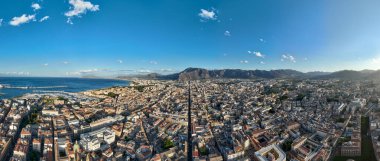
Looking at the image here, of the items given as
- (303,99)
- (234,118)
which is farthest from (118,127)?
(303,99)

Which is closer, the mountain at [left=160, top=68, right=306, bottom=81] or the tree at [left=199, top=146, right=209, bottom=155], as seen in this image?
the tree at [left=199, top=146, right=209, bottom=155]

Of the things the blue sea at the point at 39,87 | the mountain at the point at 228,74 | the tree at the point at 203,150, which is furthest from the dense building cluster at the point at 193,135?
the mountain at the point at 228,74

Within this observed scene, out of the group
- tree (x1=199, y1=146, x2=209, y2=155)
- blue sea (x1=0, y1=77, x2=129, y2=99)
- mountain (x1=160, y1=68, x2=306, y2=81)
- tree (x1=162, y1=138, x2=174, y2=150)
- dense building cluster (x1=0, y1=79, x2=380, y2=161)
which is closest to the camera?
dense building cluster (x1=0, y1=79, x2=380, y2=161)

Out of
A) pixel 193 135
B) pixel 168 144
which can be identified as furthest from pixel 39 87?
pixel 168 144

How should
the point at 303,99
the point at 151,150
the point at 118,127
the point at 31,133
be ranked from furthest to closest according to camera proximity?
the point at 303,99 → the point at 118,127 → the point at 31,133 → the point at 151,150

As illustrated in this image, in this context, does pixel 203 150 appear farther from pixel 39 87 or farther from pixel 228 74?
pixel 228 74

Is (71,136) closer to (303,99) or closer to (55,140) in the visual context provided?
(55,140)

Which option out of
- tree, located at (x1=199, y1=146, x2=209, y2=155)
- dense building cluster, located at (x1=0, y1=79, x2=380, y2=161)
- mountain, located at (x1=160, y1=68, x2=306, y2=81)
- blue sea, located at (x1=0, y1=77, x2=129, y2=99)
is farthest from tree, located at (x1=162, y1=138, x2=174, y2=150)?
mountain, located at (x1=160, y1=68, x2=306, y2=81)

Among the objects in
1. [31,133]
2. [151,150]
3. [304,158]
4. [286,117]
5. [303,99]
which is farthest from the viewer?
[303,99]

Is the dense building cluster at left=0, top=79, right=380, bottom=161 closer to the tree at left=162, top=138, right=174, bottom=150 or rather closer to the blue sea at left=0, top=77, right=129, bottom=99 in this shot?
the tree at left=162, top=138, right=174, bottom=150

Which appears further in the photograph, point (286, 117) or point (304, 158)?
point (286, 117)

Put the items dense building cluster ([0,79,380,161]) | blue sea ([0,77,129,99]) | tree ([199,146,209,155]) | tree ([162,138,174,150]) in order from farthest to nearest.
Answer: blue sea ([0,77,129,99])
tree ([162,138,174,150])
tree ([199,146,209,155])
dense building cluster ([0,79,380,161])
